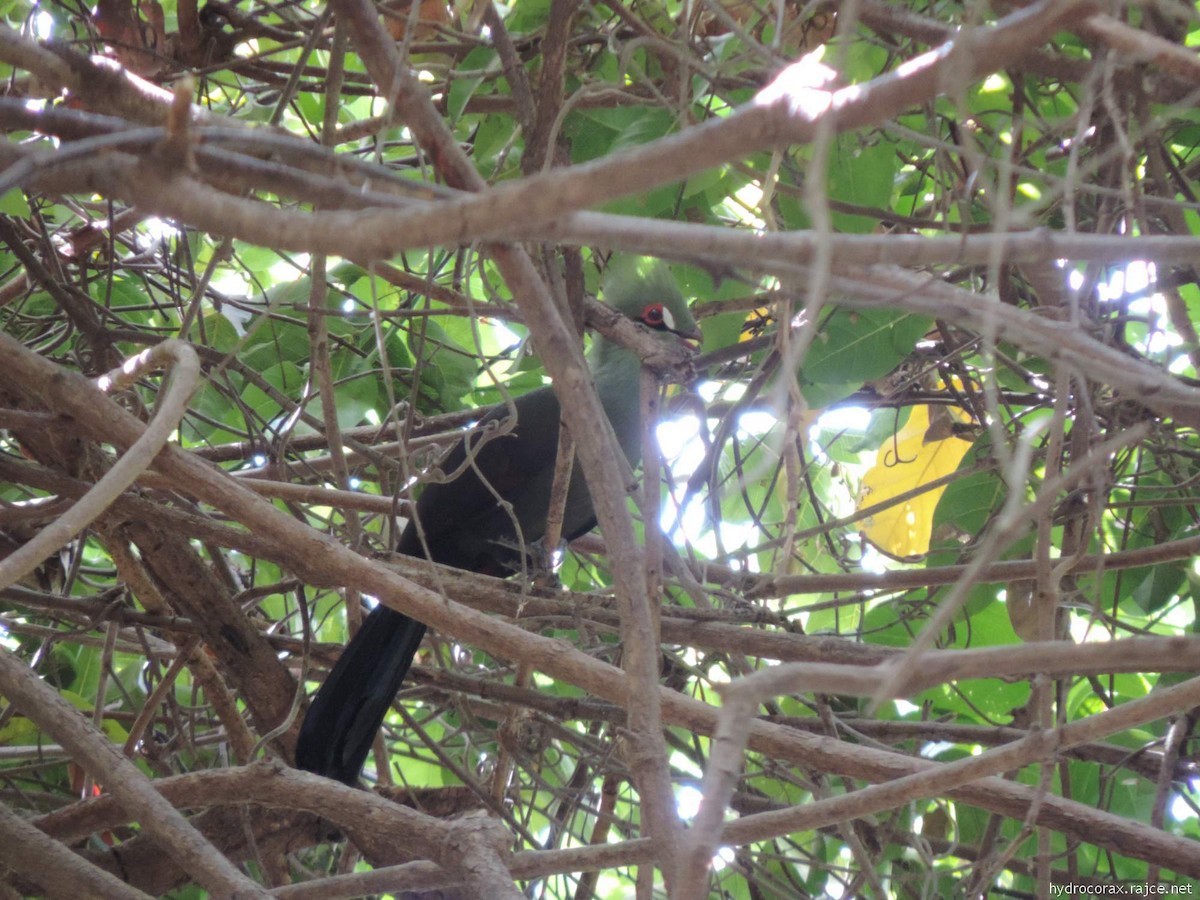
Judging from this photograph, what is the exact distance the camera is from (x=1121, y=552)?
218 cm

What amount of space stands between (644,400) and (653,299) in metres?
1.60

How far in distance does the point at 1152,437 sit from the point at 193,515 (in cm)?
184

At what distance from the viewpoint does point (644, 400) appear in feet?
5.52

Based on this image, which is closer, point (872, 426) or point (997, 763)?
point (997, 763)

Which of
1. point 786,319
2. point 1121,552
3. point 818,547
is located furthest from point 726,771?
point 818,547

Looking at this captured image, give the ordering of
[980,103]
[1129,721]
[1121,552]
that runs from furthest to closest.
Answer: [1121,552] → [980,103] → [1129,721]

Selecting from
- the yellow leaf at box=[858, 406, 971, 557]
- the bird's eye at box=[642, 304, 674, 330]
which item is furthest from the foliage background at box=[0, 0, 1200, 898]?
the bird's eye at box=[642, 304, 674, 330]

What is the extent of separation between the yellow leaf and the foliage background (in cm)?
1

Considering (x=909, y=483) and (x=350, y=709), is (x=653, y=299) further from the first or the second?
(x=350, y=709)

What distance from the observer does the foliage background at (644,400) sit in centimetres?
86

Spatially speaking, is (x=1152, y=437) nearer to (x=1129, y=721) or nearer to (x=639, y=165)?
(x=1129, y=721)

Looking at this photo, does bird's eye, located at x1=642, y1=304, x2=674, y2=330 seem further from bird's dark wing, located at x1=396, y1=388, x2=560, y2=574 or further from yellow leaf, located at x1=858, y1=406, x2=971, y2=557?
yellow leaf, located at x1=858, y1=406, x2=971, y2=557

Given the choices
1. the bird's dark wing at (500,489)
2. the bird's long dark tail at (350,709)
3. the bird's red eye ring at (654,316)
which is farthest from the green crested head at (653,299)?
the bird's long dark tail at (350,709)

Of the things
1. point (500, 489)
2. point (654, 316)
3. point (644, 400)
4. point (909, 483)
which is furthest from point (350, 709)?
point (909, 483)
